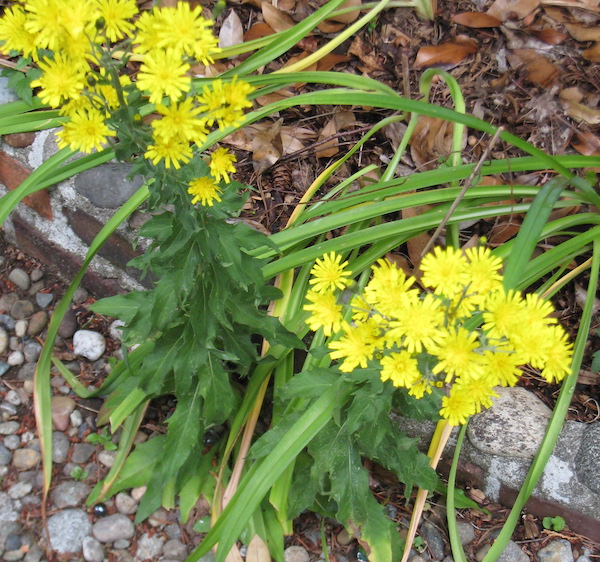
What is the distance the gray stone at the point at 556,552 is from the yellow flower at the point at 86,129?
1.73 meters

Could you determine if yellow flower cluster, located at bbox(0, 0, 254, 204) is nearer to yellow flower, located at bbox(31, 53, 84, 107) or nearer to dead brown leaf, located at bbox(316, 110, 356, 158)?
yellow flower, located at bbox(31, 53, 84, 107)

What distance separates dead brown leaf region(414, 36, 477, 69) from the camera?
267 cm

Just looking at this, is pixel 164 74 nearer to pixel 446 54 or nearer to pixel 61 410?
pixel 61 410

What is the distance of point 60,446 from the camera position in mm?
2242

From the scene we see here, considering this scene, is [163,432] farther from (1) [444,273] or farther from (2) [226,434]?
(1) [444,273]

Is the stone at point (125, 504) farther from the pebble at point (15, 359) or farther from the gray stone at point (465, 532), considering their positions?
the gray stone at point (465, 532)

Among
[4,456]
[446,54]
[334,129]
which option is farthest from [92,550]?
[446,54]

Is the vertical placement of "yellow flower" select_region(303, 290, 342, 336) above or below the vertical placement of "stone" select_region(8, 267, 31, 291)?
above

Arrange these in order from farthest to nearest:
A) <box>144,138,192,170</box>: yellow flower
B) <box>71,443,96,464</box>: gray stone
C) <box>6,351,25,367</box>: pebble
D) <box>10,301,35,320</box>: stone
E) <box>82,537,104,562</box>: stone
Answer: <box>10,301,35,320</box>: stone → <box>6,351,25,367</box>: pebble → <box>71,443,96,464</box>: gray stone → <box>82,537,104,562</box>: stone → <box>144,138,192,170</box>: yellow flower

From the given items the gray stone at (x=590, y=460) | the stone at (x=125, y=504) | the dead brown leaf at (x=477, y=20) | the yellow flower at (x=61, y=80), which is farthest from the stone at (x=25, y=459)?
the dead brown leaf at (x=477, y=20)

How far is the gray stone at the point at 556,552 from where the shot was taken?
6.67ft

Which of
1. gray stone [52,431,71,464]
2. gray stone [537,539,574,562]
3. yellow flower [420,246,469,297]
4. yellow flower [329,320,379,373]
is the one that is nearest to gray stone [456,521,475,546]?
gray stone [537,539,574,562]

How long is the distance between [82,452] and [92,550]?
1.11 feet

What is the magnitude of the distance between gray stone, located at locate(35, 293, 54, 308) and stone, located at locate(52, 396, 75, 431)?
400 mm
